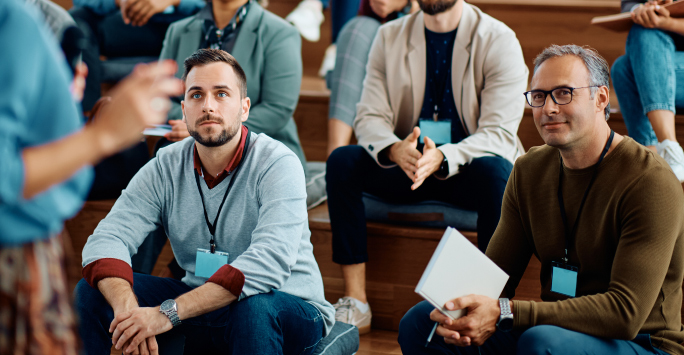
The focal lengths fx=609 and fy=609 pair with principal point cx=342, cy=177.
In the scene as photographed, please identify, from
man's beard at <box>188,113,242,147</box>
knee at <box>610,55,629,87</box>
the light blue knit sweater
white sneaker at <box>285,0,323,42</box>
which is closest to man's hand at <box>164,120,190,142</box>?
the light blue knit sweater

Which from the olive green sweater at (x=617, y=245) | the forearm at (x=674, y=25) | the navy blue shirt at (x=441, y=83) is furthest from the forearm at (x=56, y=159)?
the forearm at (x=674, y=25)

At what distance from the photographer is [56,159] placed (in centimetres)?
68

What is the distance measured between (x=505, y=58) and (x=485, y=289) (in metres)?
1.00

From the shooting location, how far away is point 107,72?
260 cm

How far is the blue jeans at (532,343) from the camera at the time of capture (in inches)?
43.1

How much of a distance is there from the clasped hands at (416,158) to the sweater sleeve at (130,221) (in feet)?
2.28

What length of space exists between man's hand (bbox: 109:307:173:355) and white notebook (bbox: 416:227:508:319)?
0.54m

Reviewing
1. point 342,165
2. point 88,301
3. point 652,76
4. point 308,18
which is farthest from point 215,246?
point 308,18

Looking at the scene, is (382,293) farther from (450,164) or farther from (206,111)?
(206,111)

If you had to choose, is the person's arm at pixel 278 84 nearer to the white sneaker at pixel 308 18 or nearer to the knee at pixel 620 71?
the white sneaker at pixel 308 18

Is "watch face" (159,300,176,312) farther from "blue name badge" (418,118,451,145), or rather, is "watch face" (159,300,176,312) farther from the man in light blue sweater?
"blue name badge" (418,118,451,145)

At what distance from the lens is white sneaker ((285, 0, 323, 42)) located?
120 inches

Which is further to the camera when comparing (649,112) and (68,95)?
(649,112)

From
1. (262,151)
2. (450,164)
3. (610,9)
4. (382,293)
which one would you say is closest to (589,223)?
(450,164)
